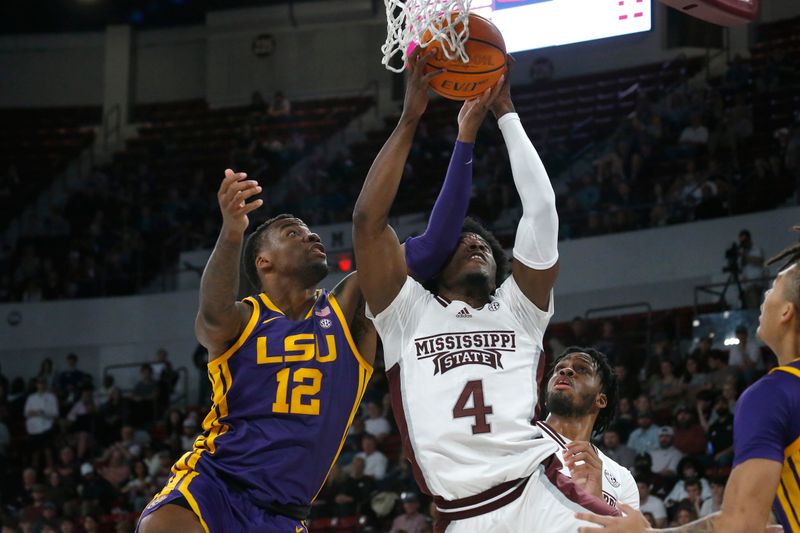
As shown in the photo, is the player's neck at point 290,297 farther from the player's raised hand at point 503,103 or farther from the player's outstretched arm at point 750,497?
the player's outstretched arm at point 750,497

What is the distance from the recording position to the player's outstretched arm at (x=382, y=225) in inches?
175

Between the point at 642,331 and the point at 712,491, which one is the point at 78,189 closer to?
the point at 642,331

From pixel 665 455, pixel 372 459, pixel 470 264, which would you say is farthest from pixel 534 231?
pixel 372 459

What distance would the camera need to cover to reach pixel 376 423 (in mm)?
13922

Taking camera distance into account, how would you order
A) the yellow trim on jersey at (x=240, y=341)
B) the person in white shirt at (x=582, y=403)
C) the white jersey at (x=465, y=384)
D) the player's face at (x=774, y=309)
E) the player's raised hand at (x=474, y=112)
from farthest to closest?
the person in white shirt at (x=582, y=403) < the yellow trim on jersey at (x=240, y=341) < the player's raised hand at (x=474, y=112) < the white jersey at (x=465, y=384) < the player's face at (x=774, y=309)

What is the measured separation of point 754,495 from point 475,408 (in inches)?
46.5

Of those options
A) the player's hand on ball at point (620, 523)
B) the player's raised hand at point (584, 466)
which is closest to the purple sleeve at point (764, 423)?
the player's hand on ball at point (620, 523)

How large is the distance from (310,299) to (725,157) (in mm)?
12410

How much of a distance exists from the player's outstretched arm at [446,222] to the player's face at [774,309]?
1295mm

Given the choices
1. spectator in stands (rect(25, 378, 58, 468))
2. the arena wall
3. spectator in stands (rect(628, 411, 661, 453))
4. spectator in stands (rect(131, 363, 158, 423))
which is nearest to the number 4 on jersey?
spectator in stands (rect(628, 411, 661, 453))

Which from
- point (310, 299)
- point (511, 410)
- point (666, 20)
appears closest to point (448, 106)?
point (666, 20)

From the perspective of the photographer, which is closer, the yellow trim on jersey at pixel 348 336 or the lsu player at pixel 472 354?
the lsu player at pixel 472 354

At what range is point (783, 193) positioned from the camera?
51.5ft

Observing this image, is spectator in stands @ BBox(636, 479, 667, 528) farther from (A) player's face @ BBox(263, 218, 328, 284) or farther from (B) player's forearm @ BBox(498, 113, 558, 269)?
(B) player's forearm @ BBox(498, 113, 558, 269)
